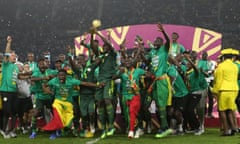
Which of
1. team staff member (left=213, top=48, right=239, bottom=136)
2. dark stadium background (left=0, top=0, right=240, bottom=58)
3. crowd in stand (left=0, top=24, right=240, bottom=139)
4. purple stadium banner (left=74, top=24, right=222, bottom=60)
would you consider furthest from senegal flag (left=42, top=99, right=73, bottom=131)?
dark stadium background (left=0, top=0, right=240, bottom=58)

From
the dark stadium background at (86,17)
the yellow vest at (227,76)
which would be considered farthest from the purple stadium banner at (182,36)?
the yellow vest at (227,76)

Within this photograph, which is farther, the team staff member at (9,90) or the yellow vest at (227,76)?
the team staff member at (9,90)

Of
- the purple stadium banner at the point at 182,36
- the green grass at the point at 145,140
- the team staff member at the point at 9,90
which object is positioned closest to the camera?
the green grass at the point at 145,140

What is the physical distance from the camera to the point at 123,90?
25.8 feet

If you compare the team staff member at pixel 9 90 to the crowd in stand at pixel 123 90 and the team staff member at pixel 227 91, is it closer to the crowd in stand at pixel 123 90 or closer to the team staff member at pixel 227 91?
the crowd in stand at pixel 123 90

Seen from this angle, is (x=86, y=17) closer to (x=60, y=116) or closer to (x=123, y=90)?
(x=123, y=90)

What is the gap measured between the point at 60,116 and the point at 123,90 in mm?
1244

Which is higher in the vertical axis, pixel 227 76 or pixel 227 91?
pixel 227 76

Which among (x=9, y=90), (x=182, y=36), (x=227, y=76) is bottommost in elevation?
(x=9, y=90)

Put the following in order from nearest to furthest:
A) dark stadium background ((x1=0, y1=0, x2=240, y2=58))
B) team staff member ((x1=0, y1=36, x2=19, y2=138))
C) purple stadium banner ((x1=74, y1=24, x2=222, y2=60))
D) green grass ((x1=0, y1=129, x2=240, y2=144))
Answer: green grass ((x1=0, y1=129, x2=240, y2=144)), team staff member ((x1=0, y1=36, x2=19, y2=138)), purple stadium banner ((x1=74, y1=24, x2=222, y2=60)), dark stadium background ((x1=0, y1=0, x2=240, y2=58))

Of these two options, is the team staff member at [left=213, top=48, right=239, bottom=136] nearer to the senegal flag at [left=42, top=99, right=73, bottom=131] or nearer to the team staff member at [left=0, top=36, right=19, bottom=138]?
the senegal flag at [left=42, top=99, right=73, bottom=131]

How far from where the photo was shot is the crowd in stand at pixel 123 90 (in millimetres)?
7621

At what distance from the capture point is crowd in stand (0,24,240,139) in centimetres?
762

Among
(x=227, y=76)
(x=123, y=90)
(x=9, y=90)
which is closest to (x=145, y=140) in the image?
(x=123, y=90)
